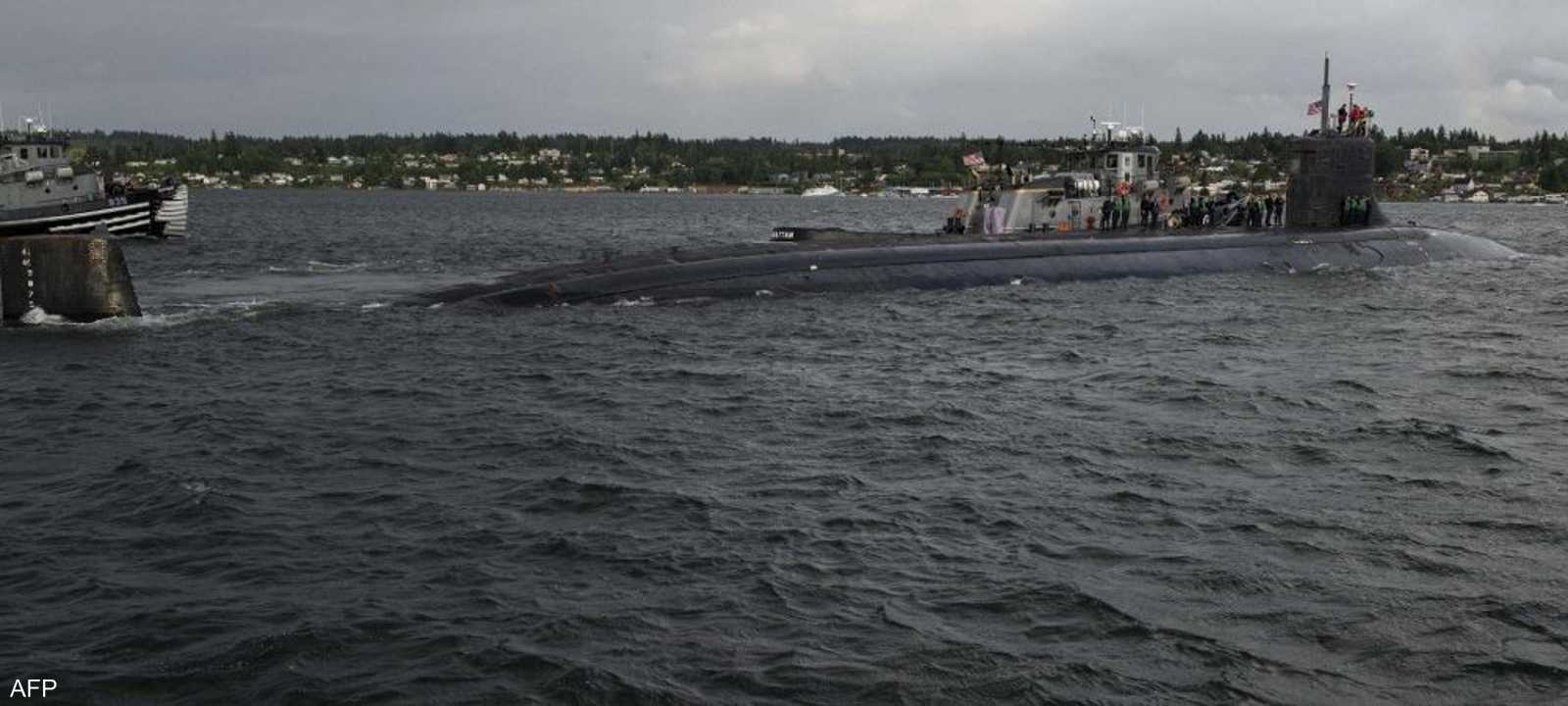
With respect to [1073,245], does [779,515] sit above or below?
below

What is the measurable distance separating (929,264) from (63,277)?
21188 millimetres

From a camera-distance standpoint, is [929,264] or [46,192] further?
[46,192]

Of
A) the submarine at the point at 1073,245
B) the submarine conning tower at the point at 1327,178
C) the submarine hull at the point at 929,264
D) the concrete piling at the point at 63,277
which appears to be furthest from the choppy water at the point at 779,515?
the submarine conning tower at the point at 1327,178

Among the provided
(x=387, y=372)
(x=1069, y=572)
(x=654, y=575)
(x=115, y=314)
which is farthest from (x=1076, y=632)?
(x=115, y=314)

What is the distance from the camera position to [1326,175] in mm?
46875

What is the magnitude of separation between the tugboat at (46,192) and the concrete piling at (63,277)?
29093 mm

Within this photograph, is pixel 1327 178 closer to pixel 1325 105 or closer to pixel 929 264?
pixel 1325 105

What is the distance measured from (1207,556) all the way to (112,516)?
460 inches

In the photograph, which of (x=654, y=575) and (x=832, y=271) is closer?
(x=654, y=575)

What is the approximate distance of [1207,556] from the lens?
13.9 meters

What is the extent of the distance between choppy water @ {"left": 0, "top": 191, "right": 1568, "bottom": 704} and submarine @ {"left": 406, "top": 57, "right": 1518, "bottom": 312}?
15.3 ft

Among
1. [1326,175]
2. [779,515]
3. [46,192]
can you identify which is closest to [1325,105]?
[1326,175]

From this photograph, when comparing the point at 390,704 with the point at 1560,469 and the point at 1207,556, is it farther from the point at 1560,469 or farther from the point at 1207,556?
the point at 1560,469

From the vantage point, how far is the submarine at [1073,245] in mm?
35219
